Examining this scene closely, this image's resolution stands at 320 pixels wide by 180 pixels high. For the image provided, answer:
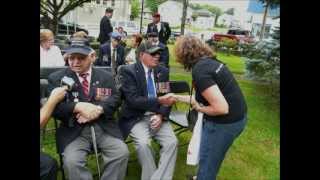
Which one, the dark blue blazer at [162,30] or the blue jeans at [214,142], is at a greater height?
the dark blue blazer at [162,30]

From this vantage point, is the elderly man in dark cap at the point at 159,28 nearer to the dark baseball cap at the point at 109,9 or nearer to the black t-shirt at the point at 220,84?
the dark baseball cap at the point at 109,9

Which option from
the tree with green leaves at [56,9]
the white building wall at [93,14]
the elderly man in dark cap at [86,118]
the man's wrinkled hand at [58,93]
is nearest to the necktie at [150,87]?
the elderly man in dark cap at [86,118]

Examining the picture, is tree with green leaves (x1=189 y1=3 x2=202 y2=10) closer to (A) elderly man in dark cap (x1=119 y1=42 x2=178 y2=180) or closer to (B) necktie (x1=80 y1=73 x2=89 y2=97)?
(A) elderly man in dark cap (x1=119 y1=42 x2=178 y2=180)

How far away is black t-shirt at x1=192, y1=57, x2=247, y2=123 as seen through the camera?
8.84ft

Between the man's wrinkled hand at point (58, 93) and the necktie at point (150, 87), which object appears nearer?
the man's wrinkled hand at point (58, 93)

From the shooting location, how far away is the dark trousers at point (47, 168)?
8.38 ft

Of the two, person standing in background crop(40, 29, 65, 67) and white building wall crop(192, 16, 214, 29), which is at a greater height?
white building wall crop(192, 16, 214, 29)

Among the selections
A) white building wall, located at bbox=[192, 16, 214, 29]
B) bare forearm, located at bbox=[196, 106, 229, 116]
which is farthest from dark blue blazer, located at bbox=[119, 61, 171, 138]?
white building wall, located at bbox=[192, 16, 214, 29]

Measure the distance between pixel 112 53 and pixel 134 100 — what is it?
2.36 m

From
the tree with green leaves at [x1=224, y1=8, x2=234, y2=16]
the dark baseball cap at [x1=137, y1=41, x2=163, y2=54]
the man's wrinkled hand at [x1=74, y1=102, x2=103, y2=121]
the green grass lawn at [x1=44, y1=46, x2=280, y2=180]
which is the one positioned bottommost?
the green grass lawn at [x1=44, y1=46, x2=280, y2=180]

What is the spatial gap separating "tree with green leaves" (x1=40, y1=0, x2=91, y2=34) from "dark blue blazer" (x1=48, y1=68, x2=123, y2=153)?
137 inches

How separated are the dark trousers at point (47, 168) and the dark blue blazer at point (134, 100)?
74 centimetres

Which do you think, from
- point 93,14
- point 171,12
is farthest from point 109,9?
point 171,12
